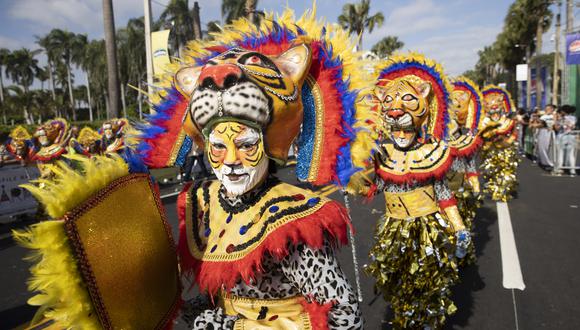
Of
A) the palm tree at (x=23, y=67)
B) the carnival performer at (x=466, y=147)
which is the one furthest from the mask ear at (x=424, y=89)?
the palm tree at (x=23, y=67)

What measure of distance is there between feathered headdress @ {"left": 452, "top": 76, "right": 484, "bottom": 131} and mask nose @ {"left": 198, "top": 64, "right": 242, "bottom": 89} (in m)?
6.21

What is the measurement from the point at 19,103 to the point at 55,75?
412 inches

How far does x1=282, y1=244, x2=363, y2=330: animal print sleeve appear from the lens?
1438mm

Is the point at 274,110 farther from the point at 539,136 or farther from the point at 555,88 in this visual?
the point at 555,88

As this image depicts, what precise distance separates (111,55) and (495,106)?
12586 millimetres

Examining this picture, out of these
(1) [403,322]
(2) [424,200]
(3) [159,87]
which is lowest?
(1) [403,322]

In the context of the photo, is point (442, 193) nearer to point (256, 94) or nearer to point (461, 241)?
point (461, 241)

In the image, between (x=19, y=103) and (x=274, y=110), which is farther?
(x=19, y=103)

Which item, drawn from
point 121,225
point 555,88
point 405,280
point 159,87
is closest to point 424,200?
point 405,280

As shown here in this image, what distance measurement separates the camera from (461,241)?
354 centimetres

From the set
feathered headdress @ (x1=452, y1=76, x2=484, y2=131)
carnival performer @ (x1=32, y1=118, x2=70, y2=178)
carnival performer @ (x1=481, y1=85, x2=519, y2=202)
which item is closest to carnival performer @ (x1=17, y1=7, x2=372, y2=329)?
feathered headdress @ (x1=452, y1=76, x2=484, y2=131)

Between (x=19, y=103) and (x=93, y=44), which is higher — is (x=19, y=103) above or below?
below

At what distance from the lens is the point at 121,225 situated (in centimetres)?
131

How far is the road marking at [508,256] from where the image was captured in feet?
14.9
